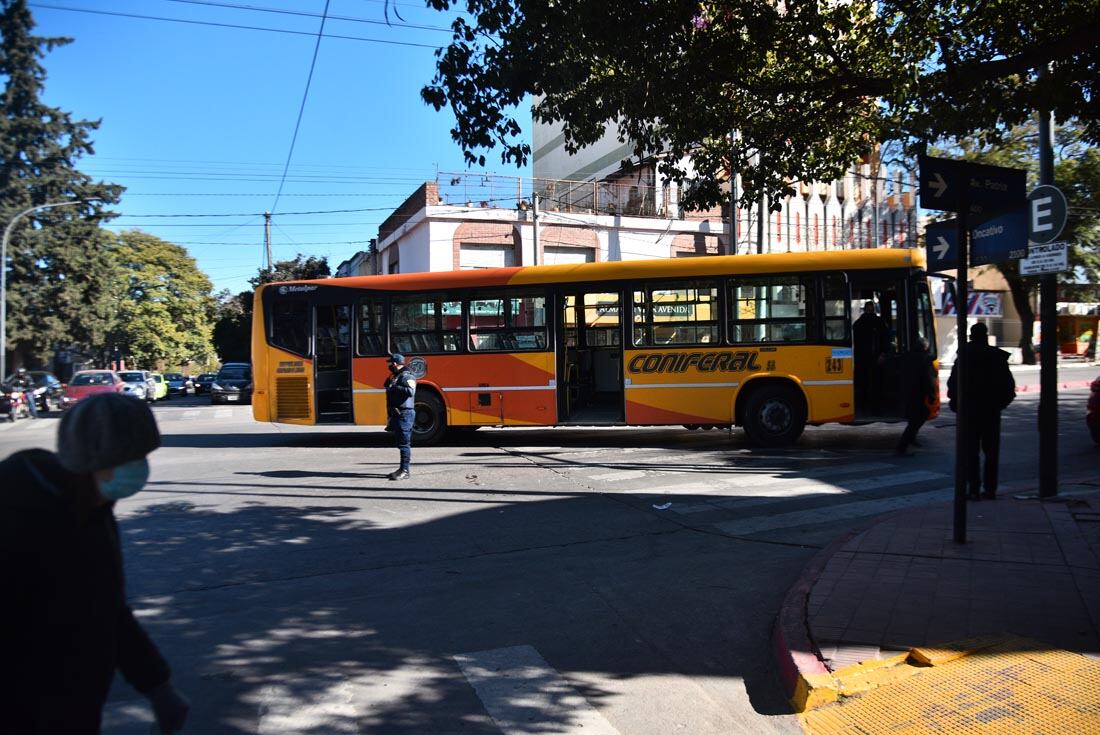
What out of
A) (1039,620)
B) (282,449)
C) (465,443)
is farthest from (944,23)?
(282,449)

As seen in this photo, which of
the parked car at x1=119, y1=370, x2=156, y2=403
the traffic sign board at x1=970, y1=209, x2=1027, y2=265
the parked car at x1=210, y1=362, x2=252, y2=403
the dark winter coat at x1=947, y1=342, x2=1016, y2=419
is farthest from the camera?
the parked car at x1=119, y1=370, x2=156, y2=403

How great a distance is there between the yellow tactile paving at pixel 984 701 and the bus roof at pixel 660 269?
8.64m

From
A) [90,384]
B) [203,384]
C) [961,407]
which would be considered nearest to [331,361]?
[961,407]

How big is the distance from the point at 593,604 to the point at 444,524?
2730 mm

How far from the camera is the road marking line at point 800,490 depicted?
27.3ft

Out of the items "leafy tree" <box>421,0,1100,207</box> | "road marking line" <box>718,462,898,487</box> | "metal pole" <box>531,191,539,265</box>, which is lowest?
"road marking line" <box>718,462,898,487</box>

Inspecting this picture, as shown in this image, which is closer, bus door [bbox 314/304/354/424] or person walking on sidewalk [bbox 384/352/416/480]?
person walking on sidewalk [bbox 384/352/416/480]

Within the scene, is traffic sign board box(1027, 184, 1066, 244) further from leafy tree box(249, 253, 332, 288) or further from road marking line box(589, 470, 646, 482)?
leafy tree box(249, 253, 332, 288)

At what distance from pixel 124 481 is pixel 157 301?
59759mm

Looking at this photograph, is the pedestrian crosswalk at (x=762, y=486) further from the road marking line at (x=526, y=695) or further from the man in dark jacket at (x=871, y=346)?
the road marking line at (x=526, y=695)

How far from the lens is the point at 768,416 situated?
479 inches

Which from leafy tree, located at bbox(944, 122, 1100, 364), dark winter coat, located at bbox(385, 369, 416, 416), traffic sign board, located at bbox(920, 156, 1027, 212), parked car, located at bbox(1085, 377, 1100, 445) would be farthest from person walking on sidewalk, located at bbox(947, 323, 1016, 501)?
leafy tree, located at bbox(944, 122, 1100, 364)

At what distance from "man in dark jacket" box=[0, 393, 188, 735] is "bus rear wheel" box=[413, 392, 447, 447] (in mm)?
11371

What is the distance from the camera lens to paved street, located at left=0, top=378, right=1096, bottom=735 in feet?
12.8
